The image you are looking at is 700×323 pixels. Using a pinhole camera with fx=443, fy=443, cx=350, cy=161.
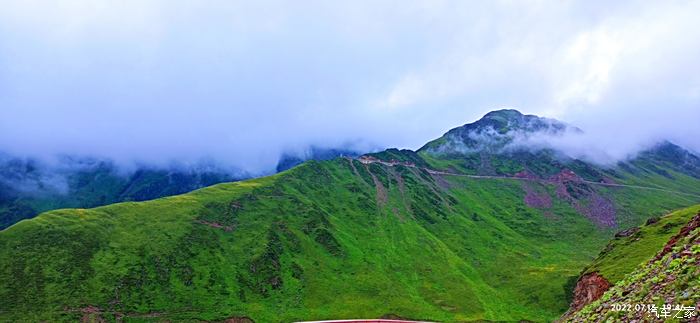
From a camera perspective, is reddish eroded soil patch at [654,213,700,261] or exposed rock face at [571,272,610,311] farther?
exposed rock face at [571,272,610,311]

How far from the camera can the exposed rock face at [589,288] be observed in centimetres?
11288

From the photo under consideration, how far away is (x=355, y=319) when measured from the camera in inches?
6265

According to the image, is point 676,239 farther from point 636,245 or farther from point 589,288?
point 636,245

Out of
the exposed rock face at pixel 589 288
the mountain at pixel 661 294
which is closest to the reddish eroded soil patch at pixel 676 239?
the mountain at pixel 661 294

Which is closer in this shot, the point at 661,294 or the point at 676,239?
the point at 661,294

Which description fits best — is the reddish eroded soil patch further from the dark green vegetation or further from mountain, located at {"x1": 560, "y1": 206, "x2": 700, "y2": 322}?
the dark green vegetation

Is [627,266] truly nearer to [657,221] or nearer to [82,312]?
[657,221]

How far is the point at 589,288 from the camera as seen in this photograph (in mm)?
124625

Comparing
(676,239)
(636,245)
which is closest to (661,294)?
(676,239)

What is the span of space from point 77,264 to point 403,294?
126776mm

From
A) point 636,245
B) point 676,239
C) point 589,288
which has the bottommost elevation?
point 589,288

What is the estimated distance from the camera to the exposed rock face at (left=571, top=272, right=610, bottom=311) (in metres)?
113

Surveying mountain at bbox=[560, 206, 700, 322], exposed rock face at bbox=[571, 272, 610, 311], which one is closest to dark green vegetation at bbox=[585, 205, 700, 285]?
exposed rock face at bbox=[571, 272, 610, 311]

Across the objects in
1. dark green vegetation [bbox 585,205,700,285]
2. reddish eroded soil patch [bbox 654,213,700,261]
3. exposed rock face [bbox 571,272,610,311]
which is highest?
reddish eroded soil patch [bbox 654,213,700,261]
